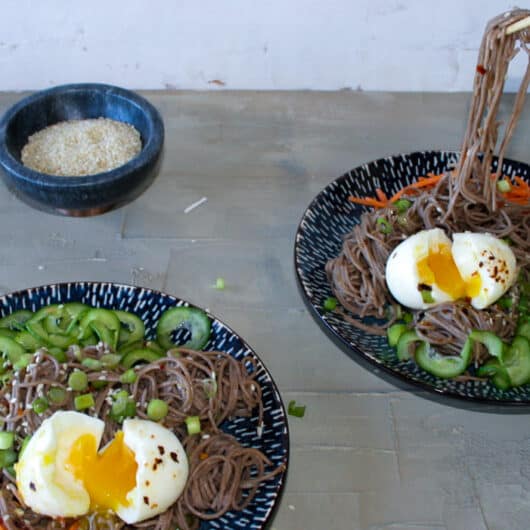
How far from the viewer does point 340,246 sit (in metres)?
2.51

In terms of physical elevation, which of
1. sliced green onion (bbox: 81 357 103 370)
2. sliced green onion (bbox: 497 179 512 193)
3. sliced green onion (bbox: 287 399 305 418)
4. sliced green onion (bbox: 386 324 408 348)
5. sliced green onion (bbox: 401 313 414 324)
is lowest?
sliced green onion (bbox: 287 399 305 418)

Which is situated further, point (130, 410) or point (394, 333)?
point (394, 333)

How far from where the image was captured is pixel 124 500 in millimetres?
1619

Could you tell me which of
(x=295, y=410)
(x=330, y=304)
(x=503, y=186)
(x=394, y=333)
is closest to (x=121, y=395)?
(x=295, y=410)

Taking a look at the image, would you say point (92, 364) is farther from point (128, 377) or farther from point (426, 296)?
point (426, 296)

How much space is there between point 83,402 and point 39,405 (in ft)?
0.34

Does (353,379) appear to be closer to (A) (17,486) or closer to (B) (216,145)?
(A) (17,486)

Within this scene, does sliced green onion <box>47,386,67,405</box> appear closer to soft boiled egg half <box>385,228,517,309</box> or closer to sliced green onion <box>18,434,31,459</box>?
sliced green onion <box>18,434,31,459</box>

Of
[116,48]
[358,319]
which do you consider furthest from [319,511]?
[116,48]

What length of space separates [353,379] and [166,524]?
789mm

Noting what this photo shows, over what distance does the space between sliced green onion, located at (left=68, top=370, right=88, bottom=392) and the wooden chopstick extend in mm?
1451

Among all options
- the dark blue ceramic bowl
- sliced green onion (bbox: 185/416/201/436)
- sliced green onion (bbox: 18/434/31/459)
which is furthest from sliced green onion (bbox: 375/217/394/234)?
sliced green onion (bbox: 18/434/31/459)

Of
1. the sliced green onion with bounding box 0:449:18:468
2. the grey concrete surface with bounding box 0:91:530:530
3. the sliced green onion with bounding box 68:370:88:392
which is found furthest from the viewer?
the grey concrete surface with bounding box 0:91:530:530

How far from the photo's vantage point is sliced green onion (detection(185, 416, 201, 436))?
1.78 metres
